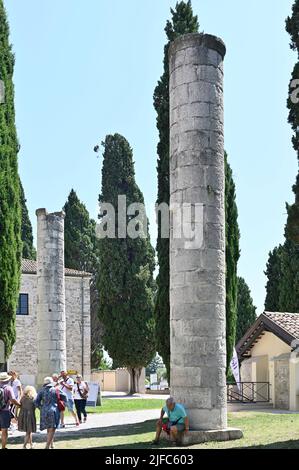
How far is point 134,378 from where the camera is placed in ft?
141

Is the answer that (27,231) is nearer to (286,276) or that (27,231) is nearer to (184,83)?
(286,276)

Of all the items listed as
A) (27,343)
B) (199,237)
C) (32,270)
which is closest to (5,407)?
(199,237)

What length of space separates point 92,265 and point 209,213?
39.5 metres

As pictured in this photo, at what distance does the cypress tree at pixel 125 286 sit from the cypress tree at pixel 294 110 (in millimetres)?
26678

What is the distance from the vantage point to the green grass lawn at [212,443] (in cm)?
1358

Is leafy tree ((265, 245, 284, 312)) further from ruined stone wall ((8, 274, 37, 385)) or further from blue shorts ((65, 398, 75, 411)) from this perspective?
blue shorts ((65, 398, 75, 411))

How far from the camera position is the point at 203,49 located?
610 inches

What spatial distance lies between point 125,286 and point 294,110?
91.4 feet

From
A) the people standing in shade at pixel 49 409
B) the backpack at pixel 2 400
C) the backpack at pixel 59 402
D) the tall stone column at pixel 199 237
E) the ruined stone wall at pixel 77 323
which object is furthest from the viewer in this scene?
the ruined stone wall at pixel 77 323

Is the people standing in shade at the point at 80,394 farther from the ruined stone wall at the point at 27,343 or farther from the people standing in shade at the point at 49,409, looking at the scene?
the ruined stone wall at the point at 27,343

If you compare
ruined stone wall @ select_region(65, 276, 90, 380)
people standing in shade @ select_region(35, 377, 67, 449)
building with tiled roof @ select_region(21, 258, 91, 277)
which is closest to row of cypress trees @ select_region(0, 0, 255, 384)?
ruined stone wall @ select_region(65, 276, 90, 380)

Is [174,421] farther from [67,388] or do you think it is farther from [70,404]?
[70,404]

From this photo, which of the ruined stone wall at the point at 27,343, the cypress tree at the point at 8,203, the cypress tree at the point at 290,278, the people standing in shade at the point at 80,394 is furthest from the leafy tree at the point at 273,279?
the people standing in shade at the point at 80,394
